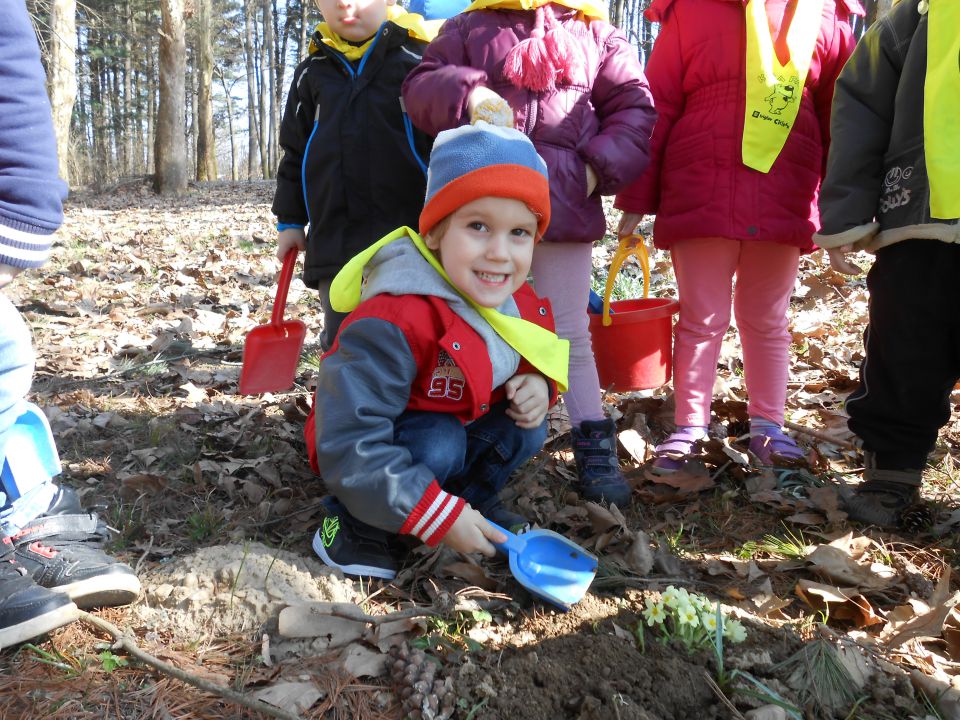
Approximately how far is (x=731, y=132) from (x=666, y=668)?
1930mm

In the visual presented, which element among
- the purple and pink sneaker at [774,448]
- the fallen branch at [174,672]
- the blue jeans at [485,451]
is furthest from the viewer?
the purple and pink sneaker at [774,448]

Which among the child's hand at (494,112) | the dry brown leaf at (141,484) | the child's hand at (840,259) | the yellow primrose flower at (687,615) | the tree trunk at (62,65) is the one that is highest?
the tree trunk at (62,65)

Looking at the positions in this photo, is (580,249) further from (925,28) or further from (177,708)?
(177,708)

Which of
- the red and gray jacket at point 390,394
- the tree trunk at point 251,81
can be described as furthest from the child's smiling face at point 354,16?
the tree trunk at point 251,81

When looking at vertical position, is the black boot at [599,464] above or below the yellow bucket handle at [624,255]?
below

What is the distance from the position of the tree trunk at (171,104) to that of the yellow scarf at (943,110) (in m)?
12.9

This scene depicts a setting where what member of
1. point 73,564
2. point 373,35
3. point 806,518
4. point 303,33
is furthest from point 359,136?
point 303,33

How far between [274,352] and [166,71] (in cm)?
1209

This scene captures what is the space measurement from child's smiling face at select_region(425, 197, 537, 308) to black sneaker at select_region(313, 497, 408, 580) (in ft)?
2.40

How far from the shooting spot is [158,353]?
13.1ft

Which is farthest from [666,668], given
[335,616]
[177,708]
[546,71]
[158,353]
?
[158,353]

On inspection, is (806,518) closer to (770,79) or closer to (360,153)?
(770,79)

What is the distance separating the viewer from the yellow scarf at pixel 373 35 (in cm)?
285

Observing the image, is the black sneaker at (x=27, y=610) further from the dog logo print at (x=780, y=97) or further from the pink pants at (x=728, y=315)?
the dog logo print at (x=780, y=97)
